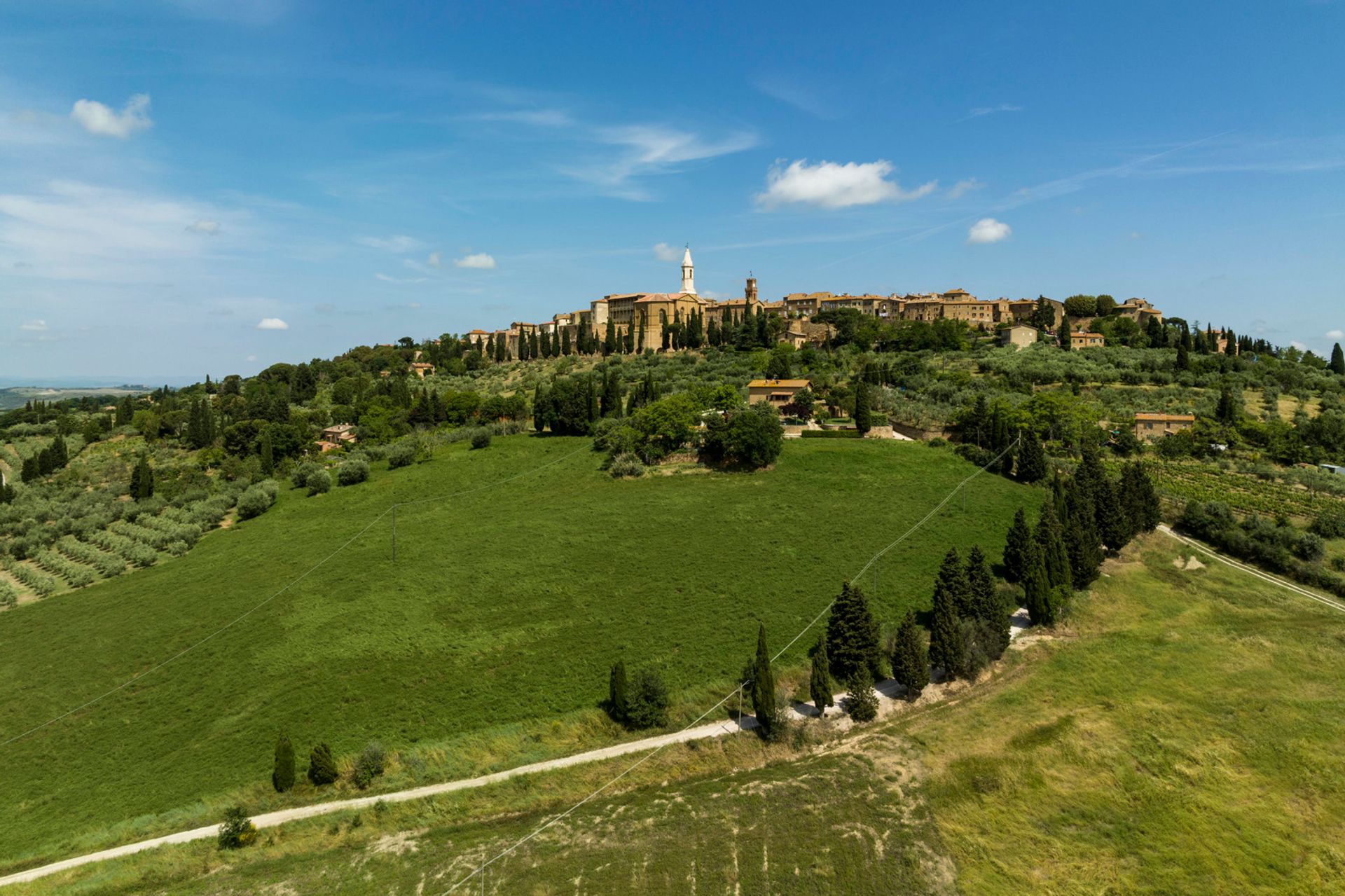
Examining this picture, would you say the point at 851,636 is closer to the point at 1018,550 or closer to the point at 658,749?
the point at 658,749

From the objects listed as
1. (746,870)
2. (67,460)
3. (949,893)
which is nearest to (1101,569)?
(949,893)

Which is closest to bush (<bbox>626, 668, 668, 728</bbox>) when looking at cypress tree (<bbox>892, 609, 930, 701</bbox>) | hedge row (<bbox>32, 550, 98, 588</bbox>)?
cypress tree (<bbox>892, 609, 930, 701</bbox>)

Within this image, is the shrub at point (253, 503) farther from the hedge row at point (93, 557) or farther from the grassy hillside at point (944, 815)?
the grassy hillside at point (944, 815)

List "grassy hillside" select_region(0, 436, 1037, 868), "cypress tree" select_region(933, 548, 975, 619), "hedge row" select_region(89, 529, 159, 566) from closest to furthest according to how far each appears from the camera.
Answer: "grassy hillside" select_region(0, 436, 1037, 868) < "cypress tree" select_region(933, 548, 975, 619) < "hedge row" select_region(89, 529, 159, 566)

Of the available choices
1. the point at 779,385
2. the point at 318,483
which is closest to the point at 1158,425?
the point at 779,385

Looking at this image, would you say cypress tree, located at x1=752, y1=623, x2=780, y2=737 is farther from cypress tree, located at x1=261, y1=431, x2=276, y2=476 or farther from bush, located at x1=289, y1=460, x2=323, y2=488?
cypress tree, located at x1=261, y1=431, x2=276, y2=476

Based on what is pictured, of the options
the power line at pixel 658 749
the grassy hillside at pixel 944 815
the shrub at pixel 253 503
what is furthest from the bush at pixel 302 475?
the power line at pixel 658 749
